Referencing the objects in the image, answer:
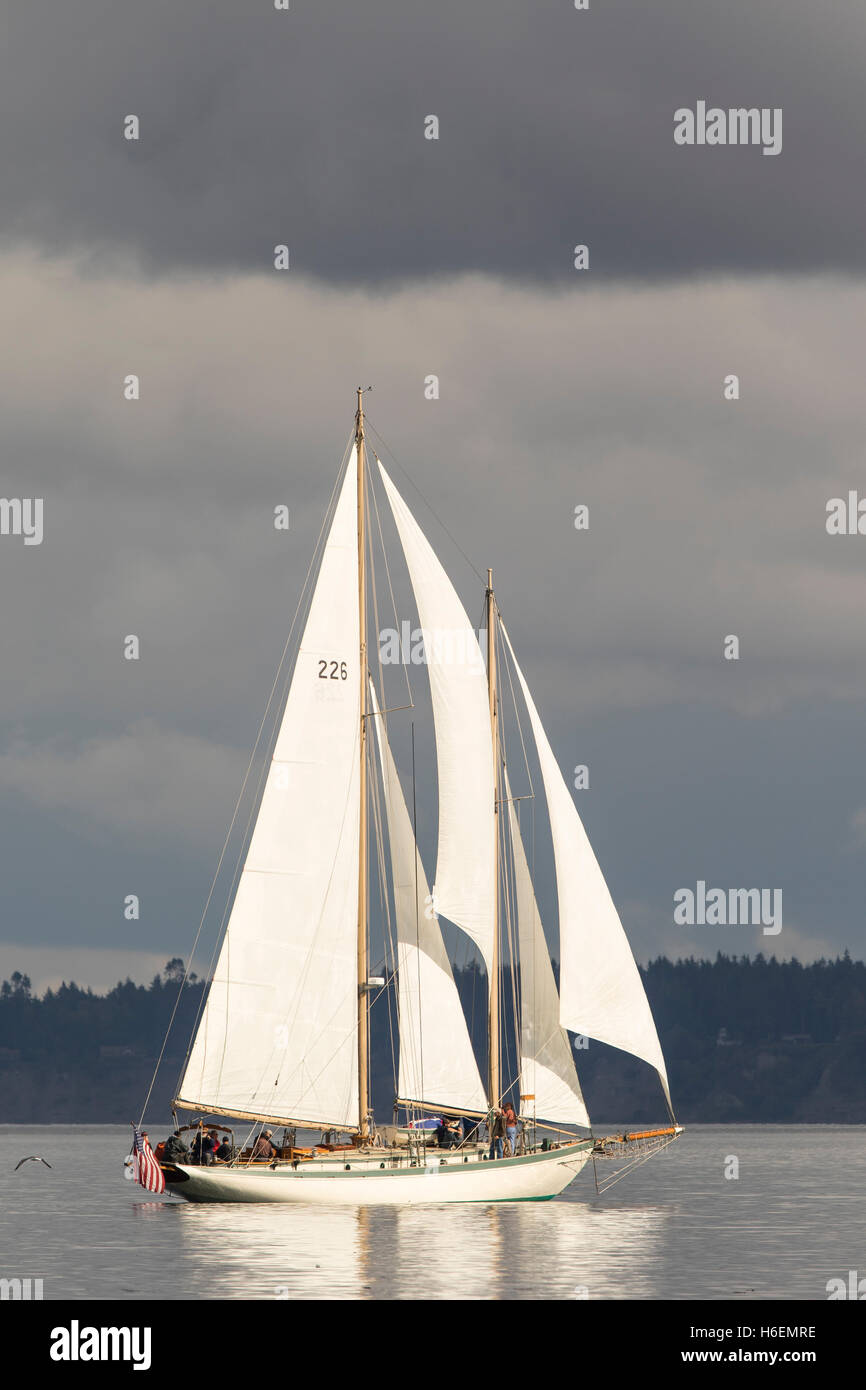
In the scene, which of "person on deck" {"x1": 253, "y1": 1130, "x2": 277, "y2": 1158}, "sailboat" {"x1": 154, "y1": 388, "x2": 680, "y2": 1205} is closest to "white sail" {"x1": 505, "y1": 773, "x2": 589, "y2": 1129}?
"sailboat" {"x1": 154, "y1": 388, "x2": 680, "y2": 1205}

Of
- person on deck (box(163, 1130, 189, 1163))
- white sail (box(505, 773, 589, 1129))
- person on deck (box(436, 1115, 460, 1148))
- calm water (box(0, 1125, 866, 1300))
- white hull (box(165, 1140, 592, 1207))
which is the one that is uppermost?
white sail (box(505, 773, 589, 1129))

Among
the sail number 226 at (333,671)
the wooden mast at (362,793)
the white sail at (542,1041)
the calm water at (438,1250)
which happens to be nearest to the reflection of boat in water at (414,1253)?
the calm water at (438,1250)

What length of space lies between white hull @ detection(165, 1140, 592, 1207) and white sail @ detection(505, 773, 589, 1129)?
80.0 inches

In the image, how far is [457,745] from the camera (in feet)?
231

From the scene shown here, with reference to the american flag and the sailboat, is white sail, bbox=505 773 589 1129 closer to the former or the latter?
the sailboat

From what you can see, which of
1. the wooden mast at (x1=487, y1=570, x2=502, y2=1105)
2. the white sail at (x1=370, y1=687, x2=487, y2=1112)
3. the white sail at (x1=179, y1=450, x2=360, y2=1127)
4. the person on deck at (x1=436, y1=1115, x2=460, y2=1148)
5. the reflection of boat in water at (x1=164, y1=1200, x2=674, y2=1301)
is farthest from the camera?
the wooden mast at (x1=487, y1=570, x2=502, y2=1105)

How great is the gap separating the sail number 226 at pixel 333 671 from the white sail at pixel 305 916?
1.2 inches

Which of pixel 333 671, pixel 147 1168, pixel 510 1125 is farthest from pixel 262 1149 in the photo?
pixel 333 671

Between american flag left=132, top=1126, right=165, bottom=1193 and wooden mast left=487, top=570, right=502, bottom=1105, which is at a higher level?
wooden mast left=487, top=570, right=502, bottom=1105

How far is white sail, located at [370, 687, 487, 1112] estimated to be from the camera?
7019 centimetres

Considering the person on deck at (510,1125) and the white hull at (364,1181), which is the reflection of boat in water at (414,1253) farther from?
the person on deck at (510,1125)

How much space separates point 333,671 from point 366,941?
8734 millimetres

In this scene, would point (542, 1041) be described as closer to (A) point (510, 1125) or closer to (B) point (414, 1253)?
(A) point (510, 1125)
